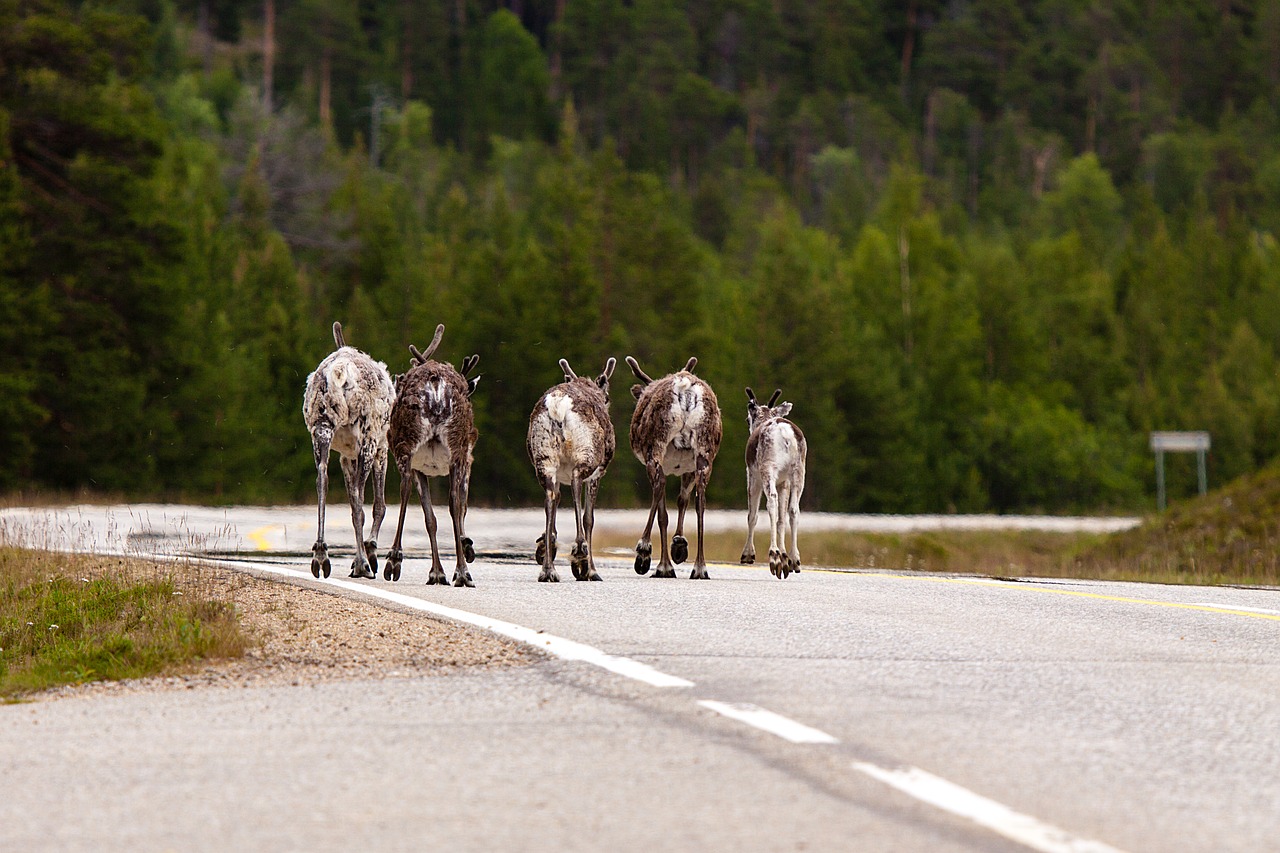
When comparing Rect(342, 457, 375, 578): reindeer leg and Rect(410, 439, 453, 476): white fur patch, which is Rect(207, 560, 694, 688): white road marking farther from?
Rect(410, 439, 453, 476): white fur patch

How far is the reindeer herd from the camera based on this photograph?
14.5m

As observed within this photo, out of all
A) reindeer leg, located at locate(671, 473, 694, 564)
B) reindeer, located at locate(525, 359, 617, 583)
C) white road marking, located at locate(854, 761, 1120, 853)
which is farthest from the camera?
reindeer leg, located at locate(671, 473, 694, 564)

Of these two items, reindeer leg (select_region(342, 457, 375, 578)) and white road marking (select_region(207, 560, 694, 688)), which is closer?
white road marking (select_region(207, 560, 694, 688))

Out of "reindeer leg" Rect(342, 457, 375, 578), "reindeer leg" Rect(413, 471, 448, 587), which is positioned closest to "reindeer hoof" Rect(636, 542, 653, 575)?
"reindeer leg" Rect(413, 471, 448, 587)

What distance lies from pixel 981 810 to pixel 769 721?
1679 millimetres

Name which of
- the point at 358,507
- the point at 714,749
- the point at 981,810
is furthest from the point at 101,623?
the point at 981,810

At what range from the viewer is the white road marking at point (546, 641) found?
902 cm

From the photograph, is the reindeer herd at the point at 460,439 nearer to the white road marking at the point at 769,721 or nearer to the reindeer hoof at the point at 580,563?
the reindeer hoof at the point at 580,563

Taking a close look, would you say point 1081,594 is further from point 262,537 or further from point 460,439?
point 262,537

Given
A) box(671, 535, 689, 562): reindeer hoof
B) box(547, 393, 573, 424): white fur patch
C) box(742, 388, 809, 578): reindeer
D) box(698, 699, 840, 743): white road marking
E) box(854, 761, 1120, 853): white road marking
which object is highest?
box(547, 393, 573, 424): white fur patch

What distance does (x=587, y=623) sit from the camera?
11.3 m

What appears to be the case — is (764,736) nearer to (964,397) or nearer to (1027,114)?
(964,397)

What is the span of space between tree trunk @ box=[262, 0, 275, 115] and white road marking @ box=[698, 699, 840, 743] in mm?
118355

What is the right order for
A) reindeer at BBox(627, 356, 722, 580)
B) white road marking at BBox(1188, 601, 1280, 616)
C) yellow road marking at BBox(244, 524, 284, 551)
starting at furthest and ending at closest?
yellow road marking at BBox(244, 524, 284, 551) → reindeer at BBox(627, 356, 722, 580) → white road marking at BBox(1188, 601, 1280, 616)
